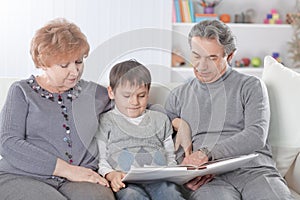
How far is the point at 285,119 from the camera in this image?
7.37 feet

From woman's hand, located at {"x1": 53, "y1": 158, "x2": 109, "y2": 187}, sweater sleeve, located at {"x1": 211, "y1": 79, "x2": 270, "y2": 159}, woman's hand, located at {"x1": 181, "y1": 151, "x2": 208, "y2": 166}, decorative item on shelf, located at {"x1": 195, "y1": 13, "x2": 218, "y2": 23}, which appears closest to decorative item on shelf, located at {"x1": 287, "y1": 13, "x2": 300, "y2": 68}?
decorative item on shelf, located at {"x1": 195, "y1": 13, "x2": 218, "y2": 23}

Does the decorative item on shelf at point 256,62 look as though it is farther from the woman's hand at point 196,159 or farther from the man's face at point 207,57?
the woman's hand at point 196,159

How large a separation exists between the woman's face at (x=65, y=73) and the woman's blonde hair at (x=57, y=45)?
0.02 metres

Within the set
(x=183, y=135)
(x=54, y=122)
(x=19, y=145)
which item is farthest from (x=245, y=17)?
(x=19, y=145)

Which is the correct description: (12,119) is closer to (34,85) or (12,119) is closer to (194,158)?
(34,85)

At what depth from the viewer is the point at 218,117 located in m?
2.13

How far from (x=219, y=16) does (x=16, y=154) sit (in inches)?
117

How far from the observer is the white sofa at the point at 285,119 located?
223 centimetres

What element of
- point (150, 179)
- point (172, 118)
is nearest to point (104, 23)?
point (172, 118)

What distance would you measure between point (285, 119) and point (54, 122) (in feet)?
3.01

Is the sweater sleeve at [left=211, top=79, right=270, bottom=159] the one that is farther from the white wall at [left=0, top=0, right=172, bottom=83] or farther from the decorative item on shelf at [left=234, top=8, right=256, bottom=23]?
the decorative item on shelf at [left=234, top=8, right=256, bottom=23]

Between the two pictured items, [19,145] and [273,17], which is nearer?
[19,145]

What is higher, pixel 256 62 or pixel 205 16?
pixel 205 16

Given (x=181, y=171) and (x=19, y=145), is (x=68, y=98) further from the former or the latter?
(x=181, y=171)
